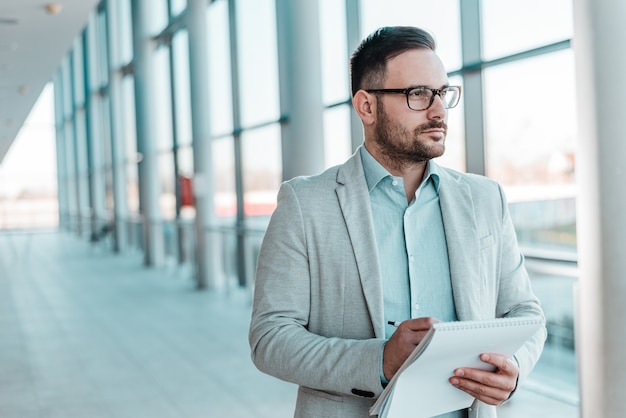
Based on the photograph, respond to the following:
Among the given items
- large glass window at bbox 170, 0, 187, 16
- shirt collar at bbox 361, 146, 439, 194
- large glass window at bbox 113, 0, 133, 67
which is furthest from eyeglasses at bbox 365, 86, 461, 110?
large glass window at bbox 113, 0, 133, 67

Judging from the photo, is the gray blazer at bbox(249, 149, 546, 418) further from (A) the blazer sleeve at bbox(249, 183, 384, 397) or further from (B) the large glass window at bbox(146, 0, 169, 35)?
(B) the large glass window at bbox(146, 0, 169, 35)

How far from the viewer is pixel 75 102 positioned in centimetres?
2198

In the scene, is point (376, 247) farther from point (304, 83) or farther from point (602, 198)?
point (304, 83)

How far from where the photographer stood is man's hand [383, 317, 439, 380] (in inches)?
43.8

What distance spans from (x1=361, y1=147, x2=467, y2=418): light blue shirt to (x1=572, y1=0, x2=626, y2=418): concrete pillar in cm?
167

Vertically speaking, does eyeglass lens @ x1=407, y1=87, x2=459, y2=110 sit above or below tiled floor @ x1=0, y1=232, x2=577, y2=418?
above

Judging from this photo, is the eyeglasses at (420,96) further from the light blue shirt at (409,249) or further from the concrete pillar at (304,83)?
the concrete pillar at (304,83)

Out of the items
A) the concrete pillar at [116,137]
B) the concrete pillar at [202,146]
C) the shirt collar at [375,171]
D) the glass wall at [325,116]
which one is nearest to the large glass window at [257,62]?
the glass wall at [325,116]

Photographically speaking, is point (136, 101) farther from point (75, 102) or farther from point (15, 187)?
point (15, 187)

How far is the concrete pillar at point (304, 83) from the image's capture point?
629 centimetres

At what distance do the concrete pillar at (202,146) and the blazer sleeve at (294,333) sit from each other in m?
8.31

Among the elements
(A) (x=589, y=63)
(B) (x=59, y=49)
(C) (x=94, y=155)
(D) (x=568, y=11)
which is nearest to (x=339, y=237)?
(A) (x=589, y=63)

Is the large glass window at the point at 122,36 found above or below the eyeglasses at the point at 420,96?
above

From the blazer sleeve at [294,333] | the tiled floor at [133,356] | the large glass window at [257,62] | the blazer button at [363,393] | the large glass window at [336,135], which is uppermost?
the large glass window at [257,62]
